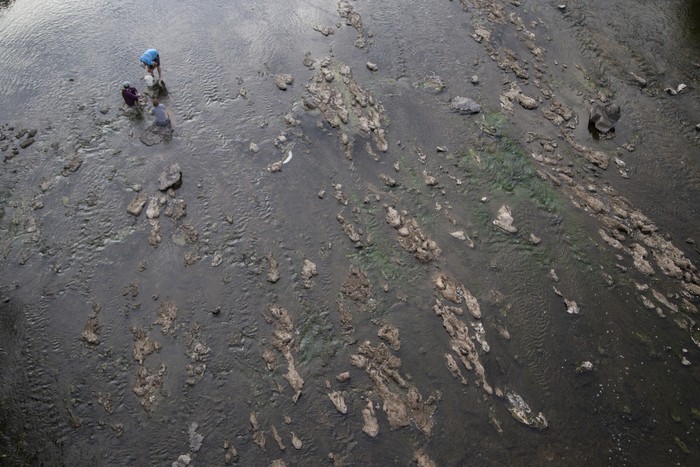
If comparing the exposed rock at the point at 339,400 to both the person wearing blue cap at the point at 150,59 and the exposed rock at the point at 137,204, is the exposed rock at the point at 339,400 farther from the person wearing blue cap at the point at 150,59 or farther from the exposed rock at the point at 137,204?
the person wearing blue cap at the point at 150,59

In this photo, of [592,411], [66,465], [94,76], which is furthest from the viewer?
[94,76]

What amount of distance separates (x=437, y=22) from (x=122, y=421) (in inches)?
637

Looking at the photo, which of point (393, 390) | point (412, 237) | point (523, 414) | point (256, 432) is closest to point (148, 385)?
point (256, 432)

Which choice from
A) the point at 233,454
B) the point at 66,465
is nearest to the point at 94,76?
the point at 66,465

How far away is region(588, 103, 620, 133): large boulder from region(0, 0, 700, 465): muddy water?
0.34 meters

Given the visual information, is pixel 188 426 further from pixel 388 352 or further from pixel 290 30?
pixel 290 30

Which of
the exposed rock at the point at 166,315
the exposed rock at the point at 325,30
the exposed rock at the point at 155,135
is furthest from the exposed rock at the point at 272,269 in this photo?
the exposed rock at the point at 325,30

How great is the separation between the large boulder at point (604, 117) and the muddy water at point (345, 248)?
0.34 m

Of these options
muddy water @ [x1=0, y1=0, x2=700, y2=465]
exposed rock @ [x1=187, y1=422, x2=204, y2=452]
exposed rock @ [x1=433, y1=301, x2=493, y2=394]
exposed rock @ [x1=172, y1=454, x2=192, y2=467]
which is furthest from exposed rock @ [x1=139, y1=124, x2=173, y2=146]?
exposed rock @ [x1=433, y1=301, x2=493, y2=394]

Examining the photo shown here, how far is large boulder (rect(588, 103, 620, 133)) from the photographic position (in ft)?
46.2

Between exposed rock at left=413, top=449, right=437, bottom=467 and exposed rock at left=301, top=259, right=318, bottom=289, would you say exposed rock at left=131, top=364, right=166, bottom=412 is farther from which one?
exposed rock at left=413, top=449, right=437, bottom=467

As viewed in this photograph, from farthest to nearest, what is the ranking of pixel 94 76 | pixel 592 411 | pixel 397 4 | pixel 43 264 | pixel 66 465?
pixel 397 4
pixel 94 76
pixel 43 264
pixel 592 411
pixel 66 465

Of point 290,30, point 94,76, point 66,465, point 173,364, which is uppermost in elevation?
point 290,30

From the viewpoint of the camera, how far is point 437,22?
17.3 m
